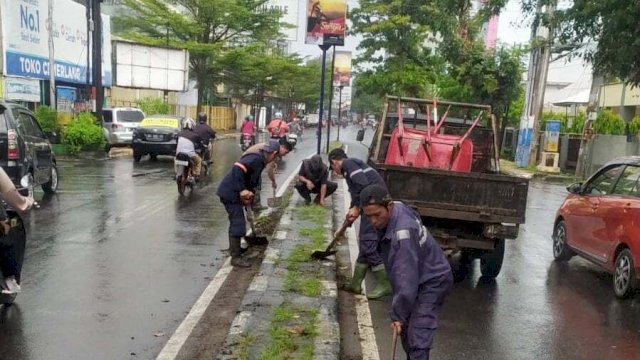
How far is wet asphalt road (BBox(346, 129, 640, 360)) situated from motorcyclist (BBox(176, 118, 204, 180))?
671 cm

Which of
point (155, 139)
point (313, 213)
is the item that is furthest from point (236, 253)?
point (155, 139)

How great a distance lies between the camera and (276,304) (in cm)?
561

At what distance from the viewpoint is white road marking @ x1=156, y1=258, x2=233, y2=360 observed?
4.65 meters

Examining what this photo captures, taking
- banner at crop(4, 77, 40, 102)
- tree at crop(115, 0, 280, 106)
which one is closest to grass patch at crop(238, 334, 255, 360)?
banner at crop(4, 77, 40, 102)

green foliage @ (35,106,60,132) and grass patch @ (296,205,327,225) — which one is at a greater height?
green foliage @ (35,106,60,132)

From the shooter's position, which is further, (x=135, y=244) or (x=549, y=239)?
(x=549, y=239)

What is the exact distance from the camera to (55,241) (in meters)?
8.16

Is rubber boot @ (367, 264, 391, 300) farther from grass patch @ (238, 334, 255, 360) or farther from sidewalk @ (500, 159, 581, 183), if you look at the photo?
sidewalk @ (500, 159, 581, 183)

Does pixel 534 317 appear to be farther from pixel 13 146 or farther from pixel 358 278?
pixel 13 146

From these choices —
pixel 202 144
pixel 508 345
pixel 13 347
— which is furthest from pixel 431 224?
pixel 202 144

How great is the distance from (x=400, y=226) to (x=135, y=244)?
546cm

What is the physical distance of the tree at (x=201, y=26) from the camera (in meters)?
37.4

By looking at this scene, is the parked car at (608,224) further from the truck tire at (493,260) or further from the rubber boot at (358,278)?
the rubber boot at (358,278)

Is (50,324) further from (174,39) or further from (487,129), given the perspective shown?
(174,39)
